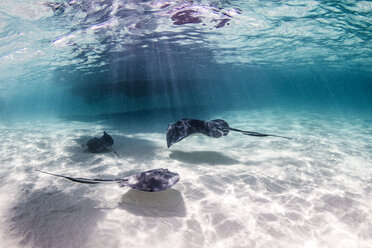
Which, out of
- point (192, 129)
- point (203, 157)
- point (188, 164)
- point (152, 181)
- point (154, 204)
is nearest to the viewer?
point (152, 181)

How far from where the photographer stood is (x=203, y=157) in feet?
29.1

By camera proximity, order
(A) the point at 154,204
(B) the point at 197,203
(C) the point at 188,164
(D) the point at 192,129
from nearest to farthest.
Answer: (A) the point at 154,204, (B) the point at 197,203, (D) the point at 192,129, (C) the point at 188,164

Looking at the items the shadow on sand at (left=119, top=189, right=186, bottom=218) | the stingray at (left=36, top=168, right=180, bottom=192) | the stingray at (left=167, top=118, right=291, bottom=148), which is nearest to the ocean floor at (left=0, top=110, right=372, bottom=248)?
the shadow on sand at (left=119, top=189, right=186, bottom=218)

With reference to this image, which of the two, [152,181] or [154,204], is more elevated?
[152,181]

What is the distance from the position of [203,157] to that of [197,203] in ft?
12.3

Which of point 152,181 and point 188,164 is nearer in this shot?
point 152,181

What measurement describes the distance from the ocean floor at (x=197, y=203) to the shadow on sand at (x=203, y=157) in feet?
0.15

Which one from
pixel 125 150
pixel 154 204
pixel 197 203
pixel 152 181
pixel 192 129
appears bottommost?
pixel 125 150

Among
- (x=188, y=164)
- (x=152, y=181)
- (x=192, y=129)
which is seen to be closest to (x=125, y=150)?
(x=188, y=164)

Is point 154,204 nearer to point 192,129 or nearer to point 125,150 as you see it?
point 192,129

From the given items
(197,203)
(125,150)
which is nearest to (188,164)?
(197,203)

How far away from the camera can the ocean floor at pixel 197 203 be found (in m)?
4.03

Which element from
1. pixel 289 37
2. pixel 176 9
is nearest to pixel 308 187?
pixel 176 9

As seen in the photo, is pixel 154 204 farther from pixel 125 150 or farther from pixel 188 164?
pixel 125 150
